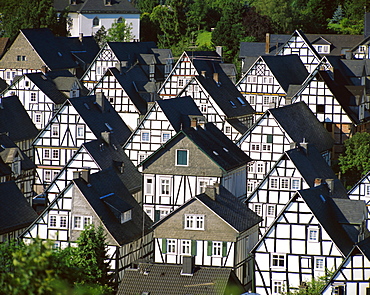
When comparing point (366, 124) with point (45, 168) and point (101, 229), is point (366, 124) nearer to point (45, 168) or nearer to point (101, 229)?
point (45, 168)

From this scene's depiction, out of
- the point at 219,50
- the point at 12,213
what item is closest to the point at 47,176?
the point at 12,213

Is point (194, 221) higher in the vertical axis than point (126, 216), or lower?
lower

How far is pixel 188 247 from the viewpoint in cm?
4834

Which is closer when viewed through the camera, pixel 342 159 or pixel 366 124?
pixel 342 159

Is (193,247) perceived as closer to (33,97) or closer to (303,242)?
(303,242)

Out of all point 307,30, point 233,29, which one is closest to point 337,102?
point 233,29

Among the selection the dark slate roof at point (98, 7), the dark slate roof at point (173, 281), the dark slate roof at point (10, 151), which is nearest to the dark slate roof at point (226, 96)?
the dark slate roof at point (10, 151)

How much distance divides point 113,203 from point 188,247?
415cm

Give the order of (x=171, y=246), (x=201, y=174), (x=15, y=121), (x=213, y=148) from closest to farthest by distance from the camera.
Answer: (x=171, y=246), (x=201, y=174), (x=213, y=148), (x=15, y=121)

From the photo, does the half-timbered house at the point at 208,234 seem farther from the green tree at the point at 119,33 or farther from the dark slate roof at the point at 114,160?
the green tree at the point at 119,33

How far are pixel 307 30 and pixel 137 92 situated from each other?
1690 inches

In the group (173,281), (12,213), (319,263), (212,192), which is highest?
(212,192)

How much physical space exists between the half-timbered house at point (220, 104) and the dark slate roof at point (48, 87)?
362 inches

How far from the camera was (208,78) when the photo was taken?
247 feet
